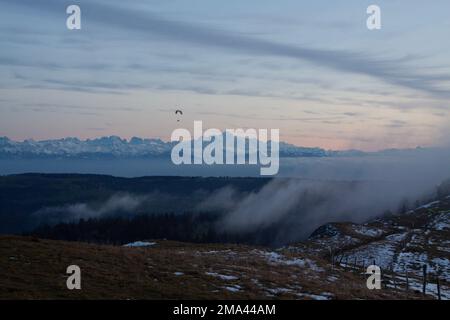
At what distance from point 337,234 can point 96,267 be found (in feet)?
305

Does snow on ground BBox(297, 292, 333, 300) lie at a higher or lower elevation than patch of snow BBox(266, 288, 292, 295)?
lower

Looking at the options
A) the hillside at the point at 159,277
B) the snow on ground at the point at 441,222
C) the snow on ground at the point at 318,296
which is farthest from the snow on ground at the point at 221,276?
the snow on ground at the point at 441,222

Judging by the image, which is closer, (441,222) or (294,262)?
(294,262)

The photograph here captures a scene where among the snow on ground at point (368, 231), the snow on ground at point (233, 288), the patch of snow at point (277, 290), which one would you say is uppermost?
the snow on ground at point (233, 288)

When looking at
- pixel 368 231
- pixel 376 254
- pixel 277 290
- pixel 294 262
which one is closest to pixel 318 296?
pixel 277 290

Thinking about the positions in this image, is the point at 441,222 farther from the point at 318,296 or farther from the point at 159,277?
the point at 159,277

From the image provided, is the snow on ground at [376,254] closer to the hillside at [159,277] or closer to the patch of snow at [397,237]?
the patch of snow at [397,237]

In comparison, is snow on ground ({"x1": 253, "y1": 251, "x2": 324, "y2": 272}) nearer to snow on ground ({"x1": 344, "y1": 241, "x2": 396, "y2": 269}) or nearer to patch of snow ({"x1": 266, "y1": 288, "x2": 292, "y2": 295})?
patch of snow ({"x1": 266, "y1": 288, "x2": 292, "y2": 295})

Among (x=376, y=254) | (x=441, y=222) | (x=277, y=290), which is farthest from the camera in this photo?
(x=441, y=222)

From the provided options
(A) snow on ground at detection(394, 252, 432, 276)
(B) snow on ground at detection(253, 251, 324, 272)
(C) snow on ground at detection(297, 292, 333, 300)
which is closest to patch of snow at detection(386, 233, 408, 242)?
(A) snow on ground at detection(394, 252, 432, 276)
